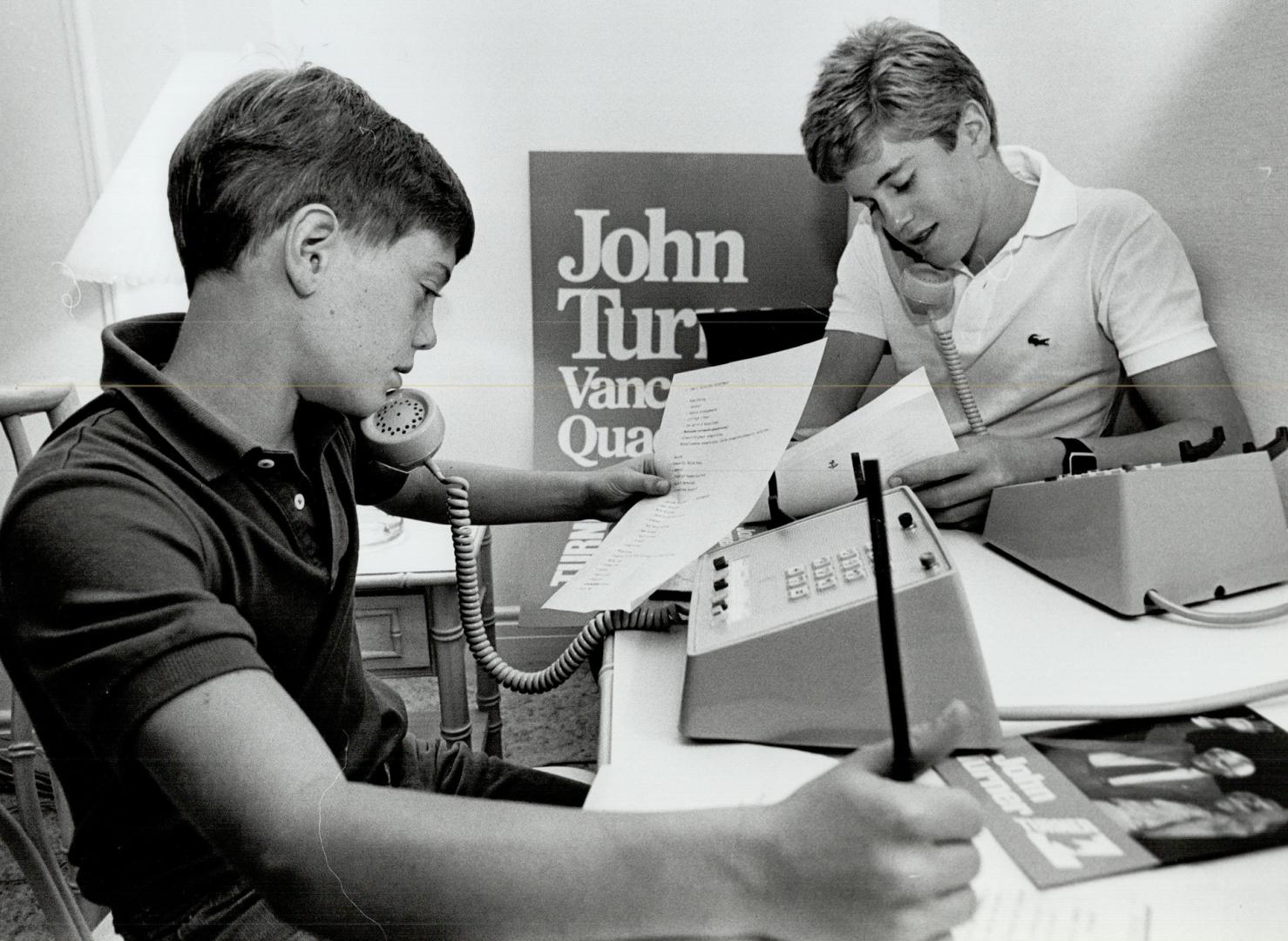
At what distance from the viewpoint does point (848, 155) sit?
36.0 inches

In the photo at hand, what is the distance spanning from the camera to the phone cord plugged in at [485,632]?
792 millimetres

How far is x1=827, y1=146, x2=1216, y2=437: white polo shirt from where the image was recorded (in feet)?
3.15

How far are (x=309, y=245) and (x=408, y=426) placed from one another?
272mm

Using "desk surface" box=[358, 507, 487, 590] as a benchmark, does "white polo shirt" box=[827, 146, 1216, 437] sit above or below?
above

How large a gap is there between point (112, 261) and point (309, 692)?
38cm

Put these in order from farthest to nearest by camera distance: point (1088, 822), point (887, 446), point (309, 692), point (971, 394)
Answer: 1. point (971, 394)
2. point (887, 446)
3. point (309, 692)
4. point (1088, 822)

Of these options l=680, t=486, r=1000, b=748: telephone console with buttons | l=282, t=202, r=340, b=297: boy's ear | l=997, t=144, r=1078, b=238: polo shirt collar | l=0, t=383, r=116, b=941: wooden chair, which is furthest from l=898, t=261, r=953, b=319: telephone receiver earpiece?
l=0, t=383, r=116, b=941: wooden chair

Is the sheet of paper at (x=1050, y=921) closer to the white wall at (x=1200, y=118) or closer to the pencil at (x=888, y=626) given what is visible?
the pencil at (x=888, y=626)

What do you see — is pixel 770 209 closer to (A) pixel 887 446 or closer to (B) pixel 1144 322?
(A) pixel 887 446

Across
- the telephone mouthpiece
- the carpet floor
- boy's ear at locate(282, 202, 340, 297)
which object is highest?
boy's ear at locate(282, 202, 340, 297)

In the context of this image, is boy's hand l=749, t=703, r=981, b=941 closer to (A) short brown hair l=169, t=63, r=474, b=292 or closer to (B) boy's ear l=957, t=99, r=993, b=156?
(A) short brown hair l=169, t=63, r=474, b=292

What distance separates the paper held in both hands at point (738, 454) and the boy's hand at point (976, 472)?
13 cm

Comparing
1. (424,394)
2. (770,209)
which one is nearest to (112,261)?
(424,394)

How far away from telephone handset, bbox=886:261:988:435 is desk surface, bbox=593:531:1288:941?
287 millimetres
